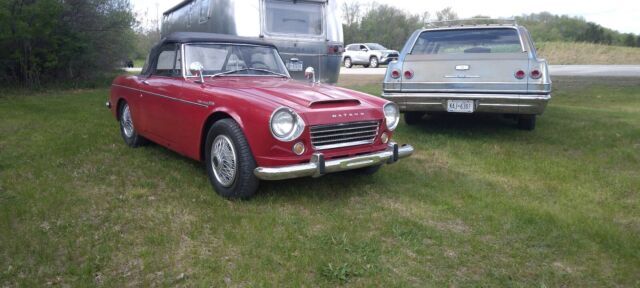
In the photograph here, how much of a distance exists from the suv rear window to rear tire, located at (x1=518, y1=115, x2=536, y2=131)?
1125mm

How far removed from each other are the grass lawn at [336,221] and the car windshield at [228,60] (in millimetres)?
1066

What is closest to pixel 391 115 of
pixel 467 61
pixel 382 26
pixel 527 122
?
pixel 467 61

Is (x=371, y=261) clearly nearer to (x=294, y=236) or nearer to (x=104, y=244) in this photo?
(x=294, y=236)

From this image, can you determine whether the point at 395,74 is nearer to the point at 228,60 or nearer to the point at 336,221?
the point at 228,60

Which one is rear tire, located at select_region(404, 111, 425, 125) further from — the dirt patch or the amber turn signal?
the amber turn signal

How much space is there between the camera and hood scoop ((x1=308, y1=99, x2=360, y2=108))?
4.00 meters

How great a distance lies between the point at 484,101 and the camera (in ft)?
20.0

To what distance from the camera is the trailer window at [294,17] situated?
8867 millimetres

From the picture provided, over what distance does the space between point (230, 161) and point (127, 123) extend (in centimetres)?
275

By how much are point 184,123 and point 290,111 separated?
1351 mm

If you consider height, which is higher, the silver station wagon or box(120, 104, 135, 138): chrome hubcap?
the silver station wagon

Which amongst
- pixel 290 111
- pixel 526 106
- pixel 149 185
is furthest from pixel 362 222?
pixel 526 106

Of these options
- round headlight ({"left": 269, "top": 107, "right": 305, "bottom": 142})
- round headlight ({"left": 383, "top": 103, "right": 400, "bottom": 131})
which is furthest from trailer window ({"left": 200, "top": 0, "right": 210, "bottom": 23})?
round headlight ({"left": 269, "top": 107, "right": 305, "bottom": 142})

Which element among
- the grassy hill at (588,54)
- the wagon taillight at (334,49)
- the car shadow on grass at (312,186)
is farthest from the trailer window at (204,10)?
A: the grassy hill at (588,54)
